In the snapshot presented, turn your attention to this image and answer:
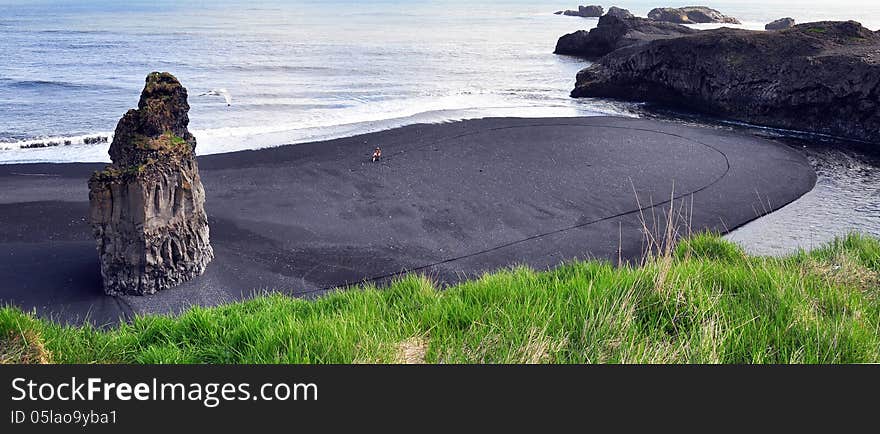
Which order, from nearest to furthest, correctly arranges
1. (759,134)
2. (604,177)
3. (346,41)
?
(604,177) → (759,134) → (346,41)

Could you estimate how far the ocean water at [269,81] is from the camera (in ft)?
69.9

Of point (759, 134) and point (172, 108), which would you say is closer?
point (172, 108)

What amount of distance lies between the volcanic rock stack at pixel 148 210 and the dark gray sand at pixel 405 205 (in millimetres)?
329

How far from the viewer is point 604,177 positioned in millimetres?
15500

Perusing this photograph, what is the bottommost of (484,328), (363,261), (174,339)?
(363,261)

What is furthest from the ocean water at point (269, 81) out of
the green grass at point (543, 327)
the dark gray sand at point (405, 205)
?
the green grass at point (543, 327)

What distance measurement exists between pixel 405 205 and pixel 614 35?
3637 centimetres

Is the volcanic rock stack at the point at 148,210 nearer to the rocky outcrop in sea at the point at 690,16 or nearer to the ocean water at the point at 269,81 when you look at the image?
the ocean water at the point at 269,81

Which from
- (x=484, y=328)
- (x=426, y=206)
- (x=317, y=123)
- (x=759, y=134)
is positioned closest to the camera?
(x=484, y=328)

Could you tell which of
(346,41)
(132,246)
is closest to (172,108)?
(132,246)

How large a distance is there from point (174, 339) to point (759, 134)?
2049 cm

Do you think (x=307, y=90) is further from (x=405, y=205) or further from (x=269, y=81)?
(x=405, y=205)

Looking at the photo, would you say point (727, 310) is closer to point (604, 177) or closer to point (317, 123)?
point (604, 177)

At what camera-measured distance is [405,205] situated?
13.2 metres
